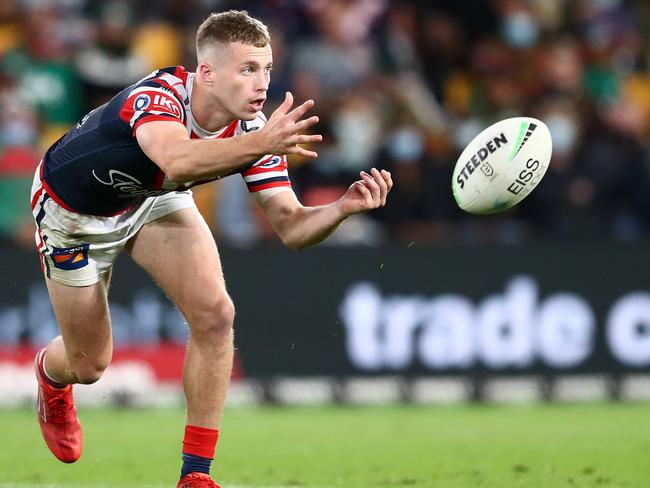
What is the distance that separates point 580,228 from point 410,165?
1738 millimetres

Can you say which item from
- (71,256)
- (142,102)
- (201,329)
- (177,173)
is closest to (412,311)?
(71,256)

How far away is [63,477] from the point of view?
7.84 metres

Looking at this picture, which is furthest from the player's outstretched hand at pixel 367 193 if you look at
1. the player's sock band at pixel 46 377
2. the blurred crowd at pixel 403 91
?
the blurred crowd at pixel 403 91

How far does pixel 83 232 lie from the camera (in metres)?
7.05

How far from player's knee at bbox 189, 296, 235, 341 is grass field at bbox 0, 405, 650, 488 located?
42.4 inches

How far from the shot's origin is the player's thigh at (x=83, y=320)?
7133mm

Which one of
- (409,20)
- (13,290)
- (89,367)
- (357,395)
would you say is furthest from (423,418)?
(409,20)

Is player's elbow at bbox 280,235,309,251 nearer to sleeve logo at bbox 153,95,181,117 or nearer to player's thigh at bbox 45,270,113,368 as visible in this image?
sleeve logo at bbox 153,95,181,117

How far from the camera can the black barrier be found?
12.2m

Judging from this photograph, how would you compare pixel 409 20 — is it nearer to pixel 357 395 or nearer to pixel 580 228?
pixel 580 228

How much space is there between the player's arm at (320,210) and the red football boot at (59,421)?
1705mm

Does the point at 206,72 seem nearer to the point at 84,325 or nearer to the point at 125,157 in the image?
the point at 125,157

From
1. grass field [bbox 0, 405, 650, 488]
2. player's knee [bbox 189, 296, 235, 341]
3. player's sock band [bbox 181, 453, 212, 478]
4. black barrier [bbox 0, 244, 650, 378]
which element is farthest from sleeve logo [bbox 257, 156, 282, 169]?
black barrier [bbox 0, 244, 650, 378]

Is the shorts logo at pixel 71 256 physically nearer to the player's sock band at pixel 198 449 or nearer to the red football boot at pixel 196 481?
the player's sock band at pixel 198 449
